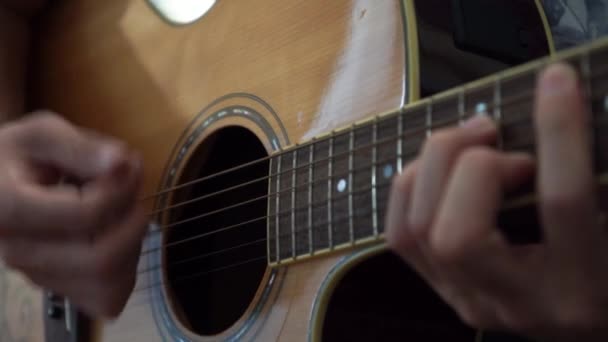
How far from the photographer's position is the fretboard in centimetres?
47

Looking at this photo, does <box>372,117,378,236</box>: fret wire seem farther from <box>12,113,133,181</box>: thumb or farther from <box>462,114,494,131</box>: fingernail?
<box>12,113,133,181</box>: thumb

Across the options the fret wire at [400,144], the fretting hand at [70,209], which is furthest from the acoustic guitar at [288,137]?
the fretting hand at [70,209]

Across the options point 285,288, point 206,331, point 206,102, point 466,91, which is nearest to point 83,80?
point 206,102

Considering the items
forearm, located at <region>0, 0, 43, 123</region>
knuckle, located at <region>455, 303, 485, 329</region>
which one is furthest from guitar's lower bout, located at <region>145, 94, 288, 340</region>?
forearm, located at <region>0, 0, 43, 123</region>

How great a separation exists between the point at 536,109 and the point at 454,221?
0.09m

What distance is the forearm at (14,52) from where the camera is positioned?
1.20m

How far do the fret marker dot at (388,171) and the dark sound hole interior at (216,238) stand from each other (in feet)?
1.04

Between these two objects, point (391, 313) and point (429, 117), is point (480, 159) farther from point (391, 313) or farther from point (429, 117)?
point (391, 313)

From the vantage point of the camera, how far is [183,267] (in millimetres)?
919

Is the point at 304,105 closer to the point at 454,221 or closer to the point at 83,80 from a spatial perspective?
the point at 454,221

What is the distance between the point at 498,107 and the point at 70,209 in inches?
16.9

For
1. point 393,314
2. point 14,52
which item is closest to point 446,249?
point 393,314

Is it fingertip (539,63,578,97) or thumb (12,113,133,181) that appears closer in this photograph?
fingertip (539,63,578,97)

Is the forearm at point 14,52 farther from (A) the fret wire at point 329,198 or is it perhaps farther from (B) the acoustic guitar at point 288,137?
(A) the fret wire at point 329,198
